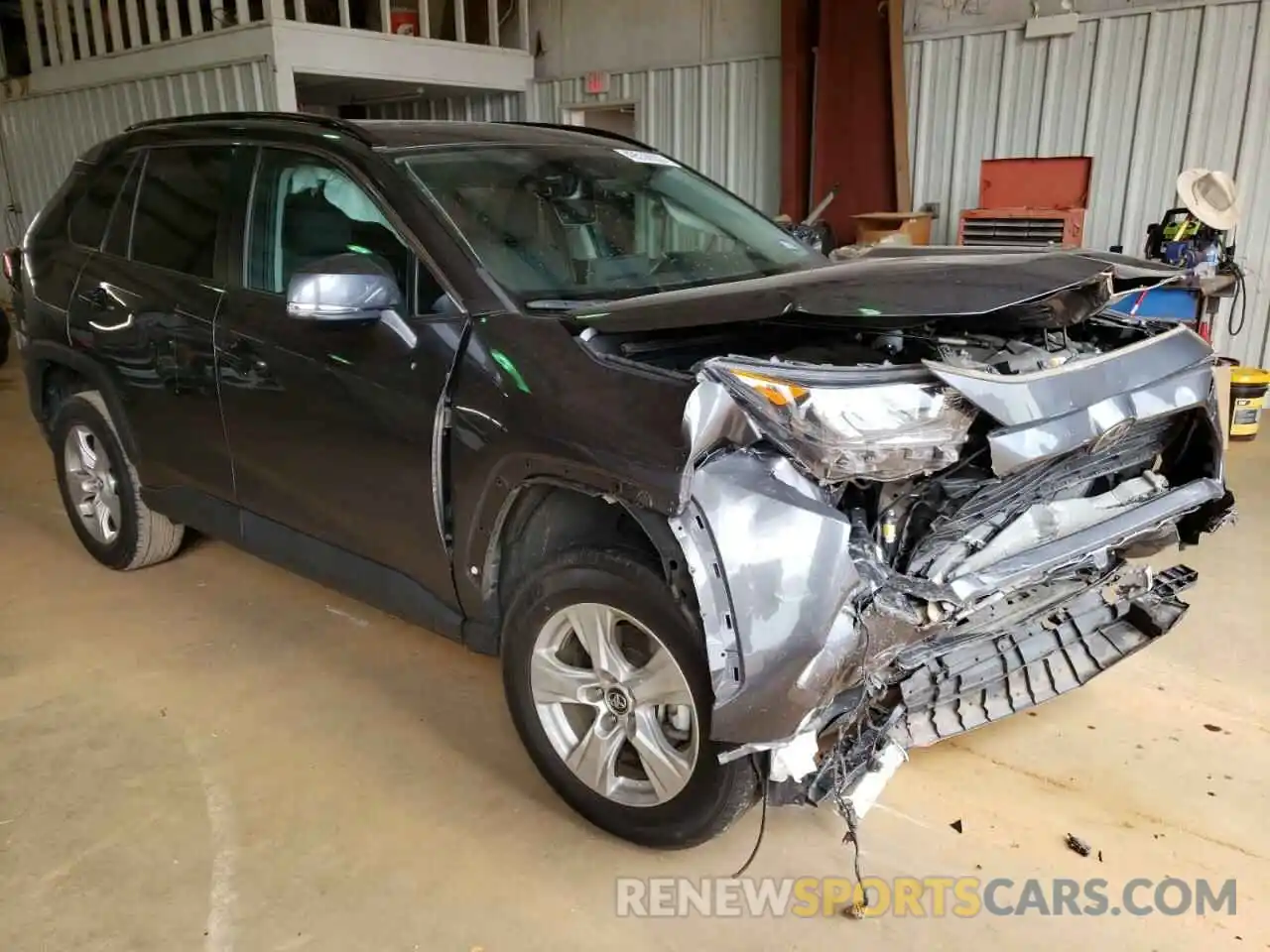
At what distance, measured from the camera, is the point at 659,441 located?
188cm

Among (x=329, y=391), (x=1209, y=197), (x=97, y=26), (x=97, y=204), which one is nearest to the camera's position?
(x=329, y=391)

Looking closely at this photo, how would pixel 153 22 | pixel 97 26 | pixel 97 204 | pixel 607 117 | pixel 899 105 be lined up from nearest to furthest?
pixel 97 204 < pixel 899 105 < pixel 153 22 < pixel 97 26 < pixel 607 117

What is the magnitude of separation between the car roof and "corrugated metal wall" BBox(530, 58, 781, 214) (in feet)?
16.0

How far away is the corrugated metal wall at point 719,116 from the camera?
311 inches

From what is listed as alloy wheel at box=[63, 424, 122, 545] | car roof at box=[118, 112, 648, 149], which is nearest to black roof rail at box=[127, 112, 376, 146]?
car roof at box=[118, 112, 648, 149]

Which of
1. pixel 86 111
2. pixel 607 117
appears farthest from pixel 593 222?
pixel 86 111

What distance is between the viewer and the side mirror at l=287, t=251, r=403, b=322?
2285mm

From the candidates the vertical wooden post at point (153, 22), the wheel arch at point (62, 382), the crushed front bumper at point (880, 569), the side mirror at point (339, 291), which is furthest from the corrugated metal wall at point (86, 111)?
the crushed front bumper at point (880, 569)

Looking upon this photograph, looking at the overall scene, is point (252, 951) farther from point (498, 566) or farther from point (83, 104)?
point (83, 104)

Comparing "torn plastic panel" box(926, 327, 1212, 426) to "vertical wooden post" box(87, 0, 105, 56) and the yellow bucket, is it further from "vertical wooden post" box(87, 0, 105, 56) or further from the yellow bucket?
"vertical wooden post" box(87, 0, 105, 56)

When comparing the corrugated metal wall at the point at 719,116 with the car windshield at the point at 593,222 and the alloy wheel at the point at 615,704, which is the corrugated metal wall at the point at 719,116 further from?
the alloy wheel at the point at 615,704

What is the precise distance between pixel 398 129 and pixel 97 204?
1.50 m

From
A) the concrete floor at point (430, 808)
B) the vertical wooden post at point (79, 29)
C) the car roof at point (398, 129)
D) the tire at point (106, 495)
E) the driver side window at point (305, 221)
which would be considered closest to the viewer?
the concrete floor at point (430, 808)

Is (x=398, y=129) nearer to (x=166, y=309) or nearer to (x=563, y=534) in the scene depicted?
(x=166, y=309)
